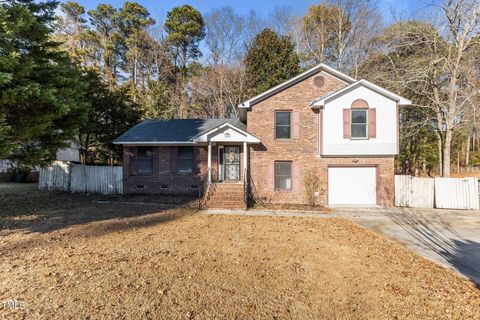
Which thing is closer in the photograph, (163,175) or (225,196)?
(225,196)

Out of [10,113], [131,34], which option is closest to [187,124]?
[10,113]

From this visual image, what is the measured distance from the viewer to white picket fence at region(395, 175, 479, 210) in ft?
41.4

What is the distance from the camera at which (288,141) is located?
14.1 metres

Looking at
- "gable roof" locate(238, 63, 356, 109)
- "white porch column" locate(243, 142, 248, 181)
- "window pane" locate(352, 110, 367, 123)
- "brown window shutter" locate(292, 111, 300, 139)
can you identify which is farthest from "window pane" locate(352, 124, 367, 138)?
"white porch column" locate(243, 142, 248, 181)

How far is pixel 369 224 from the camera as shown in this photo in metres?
9.99

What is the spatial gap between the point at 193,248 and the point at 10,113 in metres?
6.78

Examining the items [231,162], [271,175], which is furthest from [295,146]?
[231,162]

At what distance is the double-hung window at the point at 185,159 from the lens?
15.4 meters

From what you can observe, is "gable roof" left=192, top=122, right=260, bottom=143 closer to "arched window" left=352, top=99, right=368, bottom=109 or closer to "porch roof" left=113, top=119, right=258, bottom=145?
"porch roof" left=113, top=119, right=258, bottom=145

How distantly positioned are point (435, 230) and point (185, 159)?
12.3 meters

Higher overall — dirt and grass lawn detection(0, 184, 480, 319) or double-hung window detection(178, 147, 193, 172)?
double-hung window detection(178, 147, 193, 172)

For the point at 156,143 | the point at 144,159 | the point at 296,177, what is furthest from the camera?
the point at 144,159

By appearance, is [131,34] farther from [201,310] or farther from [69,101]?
[201,310]

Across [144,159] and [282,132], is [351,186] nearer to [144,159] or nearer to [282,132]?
[282,132]
